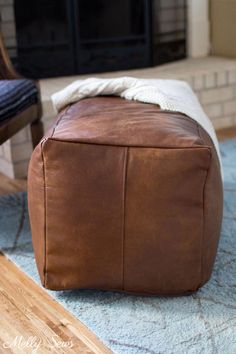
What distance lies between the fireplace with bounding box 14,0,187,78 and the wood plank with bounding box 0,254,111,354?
5.32 ft

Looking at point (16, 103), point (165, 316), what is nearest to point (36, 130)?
point (16, 103)

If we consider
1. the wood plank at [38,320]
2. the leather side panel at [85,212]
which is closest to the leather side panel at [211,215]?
the leather side panel at [85,212]

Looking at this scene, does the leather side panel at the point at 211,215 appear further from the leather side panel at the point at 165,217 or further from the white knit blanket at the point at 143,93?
the white knit blanket at the point at 143,93

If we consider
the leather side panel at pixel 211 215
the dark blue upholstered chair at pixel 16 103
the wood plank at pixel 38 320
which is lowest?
the wood plank at pixel 38 320

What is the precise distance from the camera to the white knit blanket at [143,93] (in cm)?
152

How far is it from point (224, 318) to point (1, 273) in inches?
23.9

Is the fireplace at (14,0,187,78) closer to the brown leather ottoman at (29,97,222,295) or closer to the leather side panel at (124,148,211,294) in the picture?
the brown leather ottoman at (29,97,222,295)

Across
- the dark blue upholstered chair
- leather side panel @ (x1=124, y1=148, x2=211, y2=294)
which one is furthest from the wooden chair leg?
leather side panel @ (x1=124, y1=148, x2=211, y2=294)

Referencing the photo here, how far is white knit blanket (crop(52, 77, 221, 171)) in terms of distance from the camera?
1.52 m

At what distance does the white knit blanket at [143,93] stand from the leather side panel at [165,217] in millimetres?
323

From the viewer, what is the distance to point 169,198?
121 centimetres

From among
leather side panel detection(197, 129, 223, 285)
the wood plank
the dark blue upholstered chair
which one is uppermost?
the dark blue upholstered chair

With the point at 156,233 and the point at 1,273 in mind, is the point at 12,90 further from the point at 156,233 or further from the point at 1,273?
the point at 156,233

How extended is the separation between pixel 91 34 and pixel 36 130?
1.03 m
